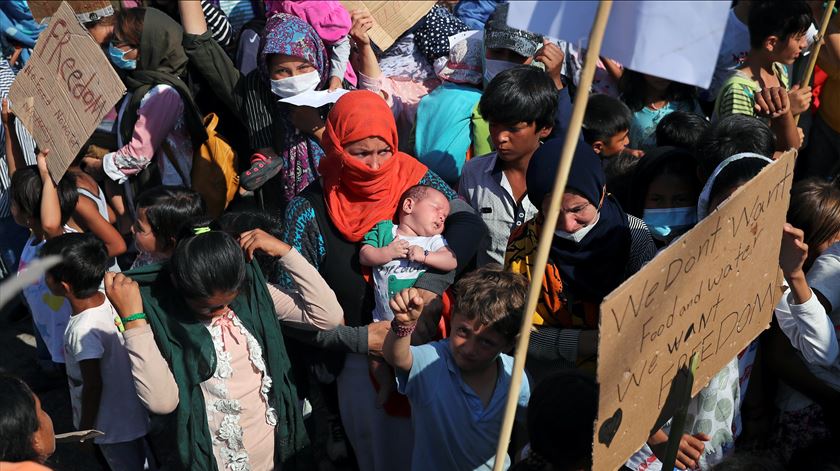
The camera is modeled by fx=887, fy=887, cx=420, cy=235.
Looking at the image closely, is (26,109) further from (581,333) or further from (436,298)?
(581,333)

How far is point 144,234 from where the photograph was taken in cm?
379

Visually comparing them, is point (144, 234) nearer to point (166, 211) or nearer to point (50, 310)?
point (166, 211)

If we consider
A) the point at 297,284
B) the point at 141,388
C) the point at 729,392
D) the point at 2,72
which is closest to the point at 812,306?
the point at 729,392

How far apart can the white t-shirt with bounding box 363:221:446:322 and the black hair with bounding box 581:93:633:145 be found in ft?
4.42

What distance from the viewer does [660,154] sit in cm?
385

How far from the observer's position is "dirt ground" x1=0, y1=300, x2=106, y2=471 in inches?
180

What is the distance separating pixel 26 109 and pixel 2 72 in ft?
5.25

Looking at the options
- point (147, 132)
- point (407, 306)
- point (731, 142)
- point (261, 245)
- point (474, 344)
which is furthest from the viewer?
point (147, 132)

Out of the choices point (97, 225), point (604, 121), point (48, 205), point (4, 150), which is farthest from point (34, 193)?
point (604, 121)

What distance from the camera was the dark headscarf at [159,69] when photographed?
4824 mm

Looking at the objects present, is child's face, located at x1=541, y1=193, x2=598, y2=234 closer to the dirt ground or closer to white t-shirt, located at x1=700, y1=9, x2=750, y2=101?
white t-shirt, located at x1=700, y1=9, x2=750, y2=101

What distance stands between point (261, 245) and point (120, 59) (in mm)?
2355

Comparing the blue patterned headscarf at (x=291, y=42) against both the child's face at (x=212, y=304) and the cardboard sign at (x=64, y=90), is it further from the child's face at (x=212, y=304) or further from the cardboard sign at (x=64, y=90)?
the child's face at (x=212, y=304)

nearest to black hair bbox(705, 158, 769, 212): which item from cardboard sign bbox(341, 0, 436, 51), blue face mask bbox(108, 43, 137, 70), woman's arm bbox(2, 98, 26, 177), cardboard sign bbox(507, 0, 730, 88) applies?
cardboard sign bbox(507, 0, 730, 88)
